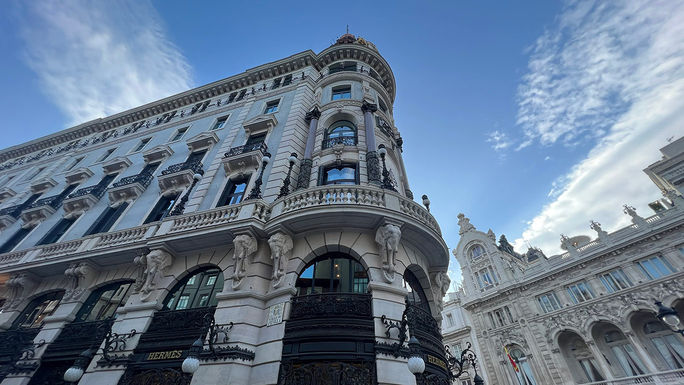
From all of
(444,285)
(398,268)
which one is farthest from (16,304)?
(444,285)

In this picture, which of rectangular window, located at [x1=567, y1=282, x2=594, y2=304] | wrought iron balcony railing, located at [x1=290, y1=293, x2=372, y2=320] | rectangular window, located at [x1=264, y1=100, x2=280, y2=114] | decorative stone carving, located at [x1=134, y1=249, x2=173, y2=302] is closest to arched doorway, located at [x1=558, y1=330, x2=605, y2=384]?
rectangular window, located at [x1=567, y1=282, x2=594, y2=304]

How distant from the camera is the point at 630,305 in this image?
2534 centimetres

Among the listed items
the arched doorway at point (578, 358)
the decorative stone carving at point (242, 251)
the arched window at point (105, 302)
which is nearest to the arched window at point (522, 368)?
the arched doorway at point (578, 358)

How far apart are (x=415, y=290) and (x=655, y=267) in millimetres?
29567

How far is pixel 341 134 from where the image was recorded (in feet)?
53.9

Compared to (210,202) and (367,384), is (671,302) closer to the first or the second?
(367,384)

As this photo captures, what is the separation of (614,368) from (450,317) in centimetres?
2244

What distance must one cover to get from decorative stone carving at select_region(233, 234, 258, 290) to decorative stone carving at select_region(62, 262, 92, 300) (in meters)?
8.57

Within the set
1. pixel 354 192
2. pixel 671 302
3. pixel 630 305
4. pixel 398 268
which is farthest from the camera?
pixel 630 305

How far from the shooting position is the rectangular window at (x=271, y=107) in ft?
70.1

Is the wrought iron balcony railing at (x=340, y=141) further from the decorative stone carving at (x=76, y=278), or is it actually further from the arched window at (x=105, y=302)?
the decorative stone carving at (x=76, y=278)

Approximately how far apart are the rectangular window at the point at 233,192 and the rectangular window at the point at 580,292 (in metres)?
35.5

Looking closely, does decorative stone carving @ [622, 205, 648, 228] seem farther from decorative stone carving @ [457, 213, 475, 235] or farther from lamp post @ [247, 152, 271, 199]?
lamp post @ [247, 152, 271, 199]

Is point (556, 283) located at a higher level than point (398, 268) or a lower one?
higher
